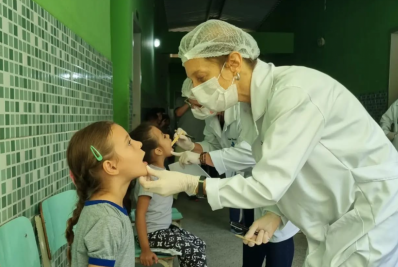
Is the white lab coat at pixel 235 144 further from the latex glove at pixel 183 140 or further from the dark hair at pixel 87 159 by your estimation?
the dark hair at pixel 87 159

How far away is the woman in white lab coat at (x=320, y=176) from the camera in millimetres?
930

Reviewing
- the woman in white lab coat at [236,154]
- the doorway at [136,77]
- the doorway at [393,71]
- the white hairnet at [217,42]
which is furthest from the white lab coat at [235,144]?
the doorway at [393,71]

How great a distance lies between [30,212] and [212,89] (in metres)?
0.71

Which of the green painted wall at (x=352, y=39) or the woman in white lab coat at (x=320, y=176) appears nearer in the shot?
the woman in white lab coat at (x=320, y=176)

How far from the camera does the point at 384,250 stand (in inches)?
38.5

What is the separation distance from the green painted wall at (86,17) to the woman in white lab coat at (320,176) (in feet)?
2.60

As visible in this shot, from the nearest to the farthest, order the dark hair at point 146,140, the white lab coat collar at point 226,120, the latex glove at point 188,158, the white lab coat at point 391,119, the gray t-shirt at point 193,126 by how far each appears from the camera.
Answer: the dark hair at point 146,140 → the latex glove at point 188,158 → the white lab coat collar at point 226,120 → the white lab coat at point 391,119 → the gray t-shirt at point 193,126

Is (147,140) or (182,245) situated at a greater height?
(147,140)

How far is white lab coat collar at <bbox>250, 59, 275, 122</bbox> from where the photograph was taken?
110 cm

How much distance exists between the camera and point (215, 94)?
3.96 ft

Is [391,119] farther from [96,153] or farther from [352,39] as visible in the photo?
[96,153]

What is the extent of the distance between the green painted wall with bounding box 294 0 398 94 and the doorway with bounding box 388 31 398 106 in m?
0.05

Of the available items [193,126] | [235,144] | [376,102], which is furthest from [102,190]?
[376,102]

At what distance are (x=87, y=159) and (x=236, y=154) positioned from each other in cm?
109
